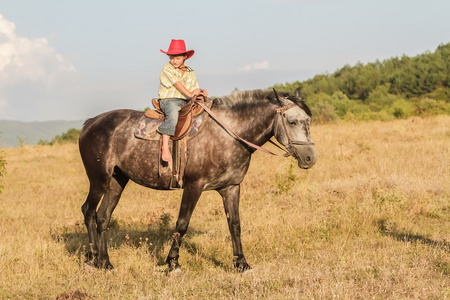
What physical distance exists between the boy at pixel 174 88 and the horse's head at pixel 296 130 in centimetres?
126

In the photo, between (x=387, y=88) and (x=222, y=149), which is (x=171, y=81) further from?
(x=387, y=88)

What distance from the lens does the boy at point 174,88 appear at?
6.03m

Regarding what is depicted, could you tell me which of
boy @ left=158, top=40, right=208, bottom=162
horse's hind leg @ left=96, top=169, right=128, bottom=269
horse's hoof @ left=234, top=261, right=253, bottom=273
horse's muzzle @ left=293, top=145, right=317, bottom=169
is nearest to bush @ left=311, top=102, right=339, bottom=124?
horse's hind leg @ left=96, top=169, right=128, bottom=269

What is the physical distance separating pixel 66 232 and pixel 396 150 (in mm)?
12179

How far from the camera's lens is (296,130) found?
5719mm

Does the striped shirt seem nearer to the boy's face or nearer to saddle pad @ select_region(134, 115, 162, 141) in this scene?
the boy's face

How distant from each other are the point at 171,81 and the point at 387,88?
184 ft

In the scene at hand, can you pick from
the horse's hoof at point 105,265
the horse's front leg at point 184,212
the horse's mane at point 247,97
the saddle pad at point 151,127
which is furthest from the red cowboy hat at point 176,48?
the horse's hoof at point 105,265

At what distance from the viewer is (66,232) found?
345 inches

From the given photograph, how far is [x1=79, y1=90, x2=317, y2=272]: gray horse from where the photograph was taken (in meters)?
5.76

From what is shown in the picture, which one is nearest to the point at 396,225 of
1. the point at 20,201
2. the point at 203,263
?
the point at 203,263

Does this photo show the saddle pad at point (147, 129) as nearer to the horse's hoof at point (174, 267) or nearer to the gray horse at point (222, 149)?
the gray horse at point (222, 149)

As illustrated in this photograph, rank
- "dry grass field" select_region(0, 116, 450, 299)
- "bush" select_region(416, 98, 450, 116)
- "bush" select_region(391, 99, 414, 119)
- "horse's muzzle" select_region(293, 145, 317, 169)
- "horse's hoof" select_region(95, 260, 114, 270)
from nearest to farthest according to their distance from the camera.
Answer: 1. "dry grass field" select_region(0, 116, 450, 299)
2. "horse's muzzle" select_region(293, 145, 317, 169)
3. "horse's hoof" select_region(95, 260, 114, 270)
4. "bush" select_region(416, 98, 450, 116)
5. "bush" select_region(391, 99, 414, 119)

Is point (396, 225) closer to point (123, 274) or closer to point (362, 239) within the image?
point (362, 239)
